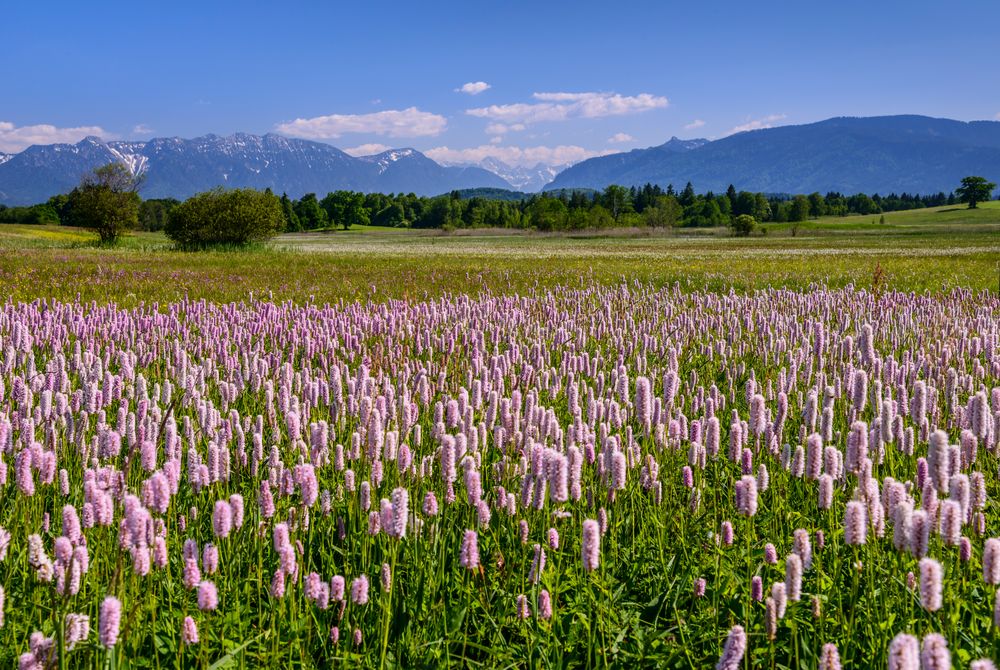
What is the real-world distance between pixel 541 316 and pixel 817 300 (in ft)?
17.8


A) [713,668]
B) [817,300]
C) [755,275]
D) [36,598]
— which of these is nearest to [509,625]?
[713,668]

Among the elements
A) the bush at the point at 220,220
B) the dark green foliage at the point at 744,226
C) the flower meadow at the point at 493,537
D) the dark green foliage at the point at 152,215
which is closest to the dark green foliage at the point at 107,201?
the bush at the point at 220,220

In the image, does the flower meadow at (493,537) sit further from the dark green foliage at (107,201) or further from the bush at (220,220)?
the dark green foliage at (107,201)

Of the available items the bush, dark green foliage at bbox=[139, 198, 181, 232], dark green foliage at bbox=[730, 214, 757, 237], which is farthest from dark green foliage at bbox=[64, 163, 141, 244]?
dark green foliage at bbox=[139, 198, 181, 232]

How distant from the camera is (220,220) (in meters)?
52.7

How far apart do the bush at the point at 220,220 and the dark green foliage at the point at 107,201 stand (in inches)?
640

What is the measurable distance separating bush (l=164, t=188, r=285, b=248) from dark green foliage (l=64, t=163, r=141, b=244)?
16.2 m

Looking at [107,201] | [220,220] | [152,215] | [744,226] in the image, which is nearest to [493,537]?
[220,220]

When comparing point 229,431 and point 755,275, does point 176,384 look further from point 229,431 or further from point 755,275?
point 755,275

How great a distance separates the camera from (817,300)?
13.4 m

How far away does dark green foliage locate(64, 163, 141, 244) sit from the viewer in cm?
6594

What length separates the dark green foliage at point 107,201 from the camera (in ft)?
216

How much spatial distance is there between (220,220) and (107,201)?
21.0 meters

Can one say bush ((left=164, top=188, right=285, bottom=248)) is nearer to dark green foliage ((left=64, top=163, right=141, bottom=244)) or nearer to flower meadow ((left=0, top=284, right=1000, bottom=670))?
dark green foliage ((left=64, top=163, right=141, bottom=244))
